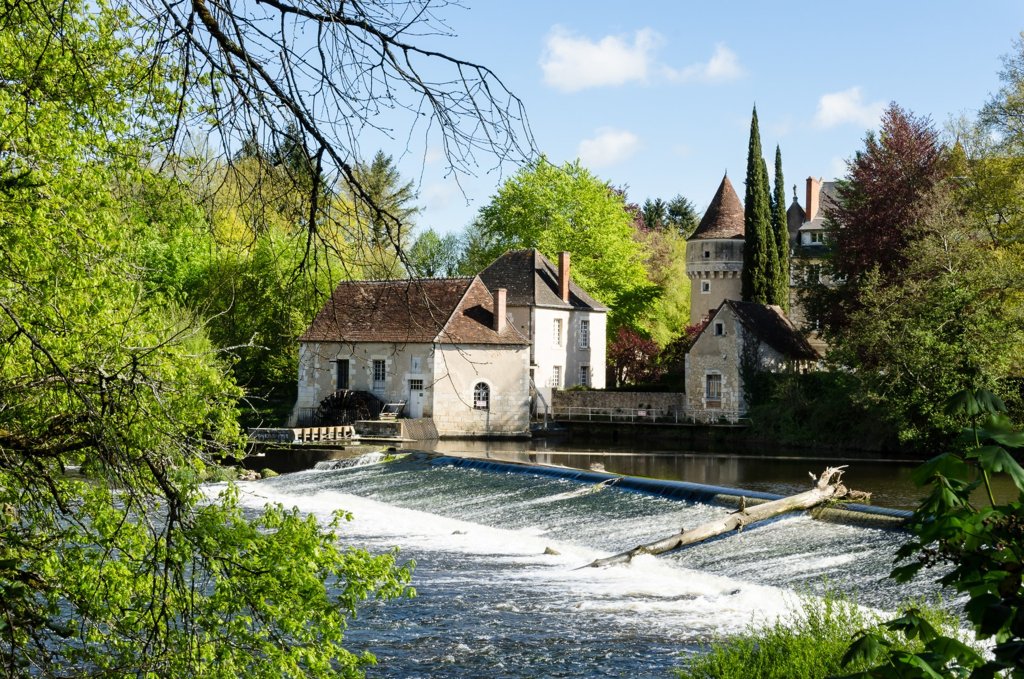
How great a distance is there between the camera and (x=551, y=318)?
4241 cm

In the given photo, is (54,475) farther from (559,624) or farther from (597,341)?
(597,341)

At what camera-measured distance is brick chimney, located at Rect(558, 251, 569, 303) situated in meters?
42.7

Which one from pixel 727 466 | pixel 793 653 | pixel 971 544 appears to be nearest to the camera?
pixel 971 544

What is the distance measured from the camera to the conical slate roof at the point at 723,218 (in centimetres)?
5012

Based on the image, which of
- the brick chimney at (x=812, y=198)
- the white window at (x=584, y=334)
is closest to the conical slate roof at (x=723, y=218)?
the white window at (x=584, y=334)

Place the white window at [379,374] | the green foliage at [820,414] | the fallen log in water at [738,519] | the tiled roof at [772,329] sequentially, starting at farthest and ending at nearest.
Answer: the tiled roof at [772,329], the white window at [379,374], the green foliage at [820,414], the fallen log in water at [738,519]

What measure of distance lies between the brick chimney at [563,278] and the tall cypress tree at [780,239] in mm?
8347

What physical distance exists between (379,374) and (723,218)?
20.7 meters

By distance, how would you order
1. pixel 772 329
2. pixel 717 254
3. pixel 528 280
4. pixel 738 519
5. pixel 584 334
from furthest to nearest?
pixel 717 254 < pixel 584 334 < pixel 528 280 < pixel 772 329 < pixel 738 519

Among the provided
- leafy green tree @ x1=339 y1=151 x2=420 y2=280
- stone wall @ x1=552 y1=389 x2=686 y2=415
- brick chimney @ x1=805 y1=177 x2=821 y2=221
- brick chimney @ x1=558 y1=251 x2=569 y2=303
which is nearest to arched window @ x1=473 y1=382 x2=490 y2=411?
stone wall @ x1=552 y1=389 x2=686 y2=415

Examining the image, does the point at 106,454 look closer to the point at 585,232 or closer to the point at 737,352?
the point at 737,352

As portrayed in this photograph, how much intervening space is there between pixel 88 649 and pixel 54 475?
112 centimetres

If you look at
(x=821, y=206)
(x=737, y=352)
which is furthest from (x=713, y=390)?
(x=821, y=206)

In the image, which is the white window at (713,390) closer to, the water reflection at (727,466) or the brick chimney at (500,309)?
the water reflection at (727,466)
